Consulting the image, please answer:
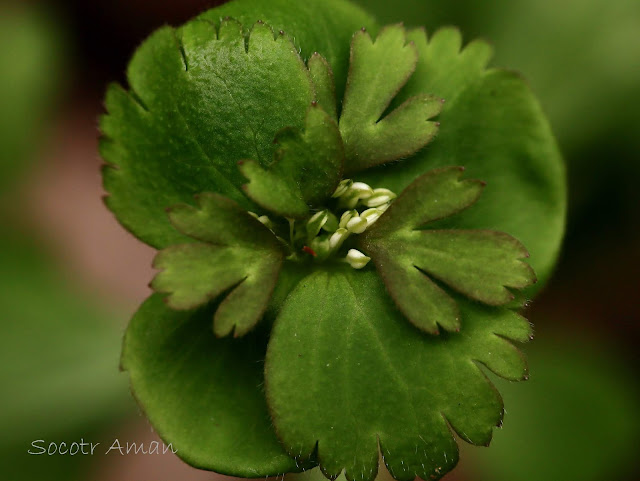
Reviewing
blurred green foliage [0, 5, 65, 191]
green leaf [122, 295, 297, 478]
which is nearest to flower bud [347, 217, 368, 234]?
green leaf [122, 295, 297, 478]

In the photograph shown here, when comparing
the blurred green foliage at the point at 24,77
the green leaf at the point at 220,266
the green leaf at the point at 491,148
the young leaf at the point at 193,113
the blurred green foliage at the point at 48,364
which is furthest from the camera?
the blurred green foliage at the point at 24,77

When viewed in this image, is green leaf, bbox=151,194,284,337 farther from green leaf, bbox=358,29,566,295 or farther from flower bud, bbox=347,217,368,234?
green leaf, bbox=358,29,566,295

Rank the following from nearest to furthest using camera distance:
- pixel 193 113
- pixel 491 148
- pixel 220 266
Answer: pixel 220 266
pixel 193 113
pixel 491 148

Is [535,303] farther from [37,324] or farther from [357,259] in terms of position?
[37,324]

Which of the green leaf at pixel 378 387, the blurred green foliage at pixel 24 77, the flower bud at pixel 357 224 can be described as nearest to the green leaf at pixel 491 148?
the flower bud at pixel 357 224

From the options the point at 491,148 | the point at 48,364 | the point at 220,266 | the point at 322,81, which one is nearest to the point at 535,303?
the point at 491,148

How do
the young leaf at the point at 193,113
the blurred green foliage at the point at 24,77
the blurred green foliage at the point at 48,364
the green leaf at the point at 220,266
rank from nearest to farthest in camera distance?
1. the green leaf at the point at 220,266
2. the young leaf at the point at 193,113
3. the blurred green foliage at the point at 48,364
4. the blurred green foliage at the point at 24,77

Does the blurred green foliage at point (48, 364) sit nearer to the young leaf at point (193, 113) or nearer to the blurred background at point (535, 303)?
the blurred background at point (535, 303)
